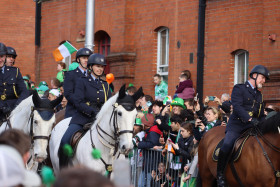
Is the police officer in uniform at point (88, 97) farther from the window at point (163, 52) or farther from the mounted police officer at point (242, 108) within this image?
the window at point (163, 52)

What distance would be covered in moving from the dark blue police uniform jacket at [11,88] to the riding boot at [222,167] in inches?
153

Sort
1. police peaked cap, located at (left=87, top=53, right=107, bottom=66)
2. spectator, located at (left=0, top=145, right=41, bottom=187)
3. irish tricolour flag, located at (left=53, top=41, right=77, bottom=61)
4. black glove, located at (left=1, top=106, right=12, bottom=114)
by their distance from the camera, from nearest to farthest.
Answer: spectator, located at (left=0, top=145, right=41, bottom=187)
police peaked cap, located at (left=87, top=53, right=107, bottom=66)
black glove, located at (left=1, top=106, right=12, bottom=114)
irish tricolour flag, located at (left=53, top=41, right=77, bottom=61)

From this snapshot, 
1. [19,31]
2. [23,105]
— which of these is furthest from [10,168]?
[19,31]

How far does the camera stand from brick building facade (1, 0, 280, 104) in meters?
18.9

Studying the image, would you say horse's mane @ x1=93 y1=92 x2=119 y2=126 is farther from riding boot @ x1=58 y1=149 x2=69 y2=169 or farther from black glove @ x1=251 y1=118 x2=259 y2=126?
black glove @ x1=251 y1=118 x2=259 y2=126

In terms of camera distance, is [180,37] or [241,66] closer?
[241,66]

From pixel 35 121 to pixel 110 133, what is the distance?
158cm

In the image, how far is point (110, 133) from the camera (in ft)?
33.3

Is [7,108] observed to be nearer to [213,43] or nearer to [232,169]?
[232,169]

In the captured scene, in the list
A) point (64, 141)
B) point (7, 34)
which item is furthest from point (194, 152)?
point (7, 34)

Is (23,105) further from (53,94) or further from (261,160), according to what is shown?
(53,94)

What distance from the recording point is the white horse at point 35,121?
10812mm

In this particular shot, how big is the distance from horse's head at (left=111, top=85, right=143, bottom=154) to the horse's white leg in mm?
1812

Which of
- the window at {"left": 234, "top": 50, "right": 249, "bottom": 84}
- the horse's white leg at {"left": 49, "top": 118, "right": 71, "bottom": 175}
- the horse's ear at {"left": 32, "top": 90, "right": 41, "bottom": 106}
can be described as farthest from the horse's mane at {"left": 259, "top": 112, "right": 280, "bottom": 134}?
the window at {"left": 234, "top": 50, "right": 249, "bottom": 84}
